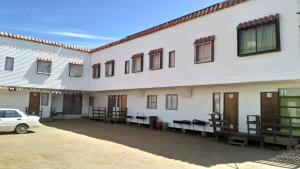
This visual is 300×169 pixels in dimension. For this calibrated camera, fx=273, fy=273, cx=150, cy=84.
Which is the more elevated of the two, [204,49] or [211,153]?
[204,49]

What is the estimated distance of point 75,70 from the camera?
85.8ft

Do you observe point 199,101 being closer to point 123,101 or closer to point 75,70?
point 123,101

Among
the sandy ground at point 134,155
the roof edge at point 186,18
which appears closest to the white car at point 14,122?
the sandy ground at point 134,155

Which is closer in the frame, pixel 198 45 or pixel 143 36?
pixel 198 45

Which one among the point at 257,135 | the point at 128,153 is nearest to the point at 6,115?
the point at 128,153

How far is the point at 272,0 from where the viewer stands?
39.7 ft

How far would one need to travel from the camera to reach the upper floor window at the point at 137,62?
65.6 ft

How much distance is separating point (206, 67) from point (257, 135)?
14.8 ft

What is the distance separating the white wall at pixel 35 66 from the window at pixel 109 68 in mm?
3301

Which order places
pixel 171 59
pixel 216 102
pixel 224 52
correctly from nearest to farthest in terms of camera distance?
pixel 224 52 < pixel 216 102 < pixel 171 59

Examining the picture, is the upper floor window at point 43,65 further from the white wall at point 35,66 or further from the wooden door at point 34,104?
the wooden door at point 34,104

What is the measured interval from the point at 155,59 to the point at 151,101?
342cm

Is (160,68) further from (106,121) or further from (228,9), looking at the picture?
(106,121)

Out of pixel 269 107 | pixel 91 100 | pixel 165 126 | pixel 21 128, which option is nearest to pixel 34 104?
pixel 91 100
